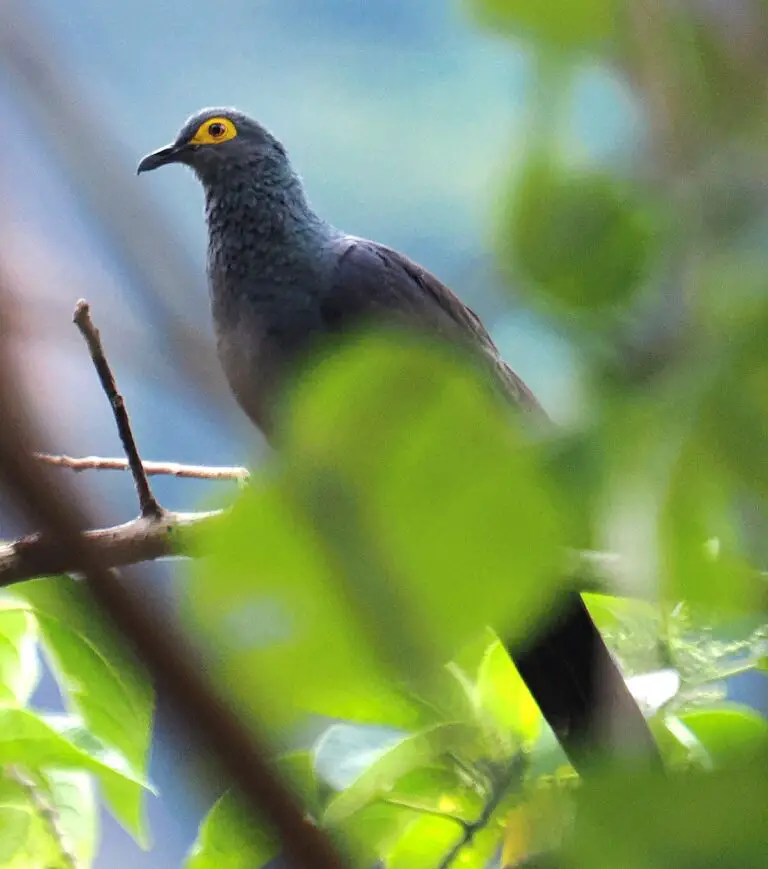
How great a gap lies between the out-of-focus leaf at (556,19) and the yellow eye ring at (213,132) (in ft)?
4.40

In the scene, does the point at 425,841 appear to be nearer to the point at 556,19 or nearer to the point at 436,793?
the point at 436,793

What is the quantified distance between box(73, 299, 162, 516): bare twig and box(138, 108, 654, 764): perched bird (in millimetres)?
243

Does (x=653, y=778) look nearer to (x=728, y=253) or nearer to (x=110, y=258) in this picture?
(x=728, y=253)

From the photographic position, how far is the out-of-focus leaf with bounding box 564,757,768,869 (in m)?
0.14

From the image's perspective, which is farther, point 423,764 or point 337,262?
point 337,262

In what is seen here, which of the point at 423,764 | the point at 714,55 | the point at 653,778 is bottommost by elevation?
the point at 423,764

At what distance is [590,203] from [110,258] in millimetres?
168

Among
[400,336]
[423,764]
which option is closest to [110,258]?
[400,336]

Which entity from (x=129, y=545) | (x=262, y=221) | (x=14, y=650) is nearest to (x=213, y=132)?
(x=262, y=221)

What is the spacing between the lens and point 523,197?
193mm

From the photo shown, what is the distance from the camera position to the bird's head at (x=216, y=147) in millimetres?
1449

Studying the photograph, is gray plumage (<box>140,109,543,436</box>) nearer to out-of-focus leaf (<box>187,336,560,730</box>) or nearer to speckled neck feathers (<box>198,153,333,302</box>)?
speckled neck feathers (<box>198,153,333,302</box>)

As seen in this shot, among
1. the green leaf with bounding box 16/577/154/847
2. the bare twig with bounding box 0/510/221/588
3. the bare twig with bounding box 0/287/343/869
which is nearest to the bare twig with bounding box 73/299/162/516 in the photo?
the bare twig with bounding box 0/510/221/588

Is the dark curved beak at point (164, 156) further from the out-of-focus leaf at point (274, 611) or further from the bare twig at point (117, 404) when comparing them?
the out-of-focus leaf at point (274, 611)
